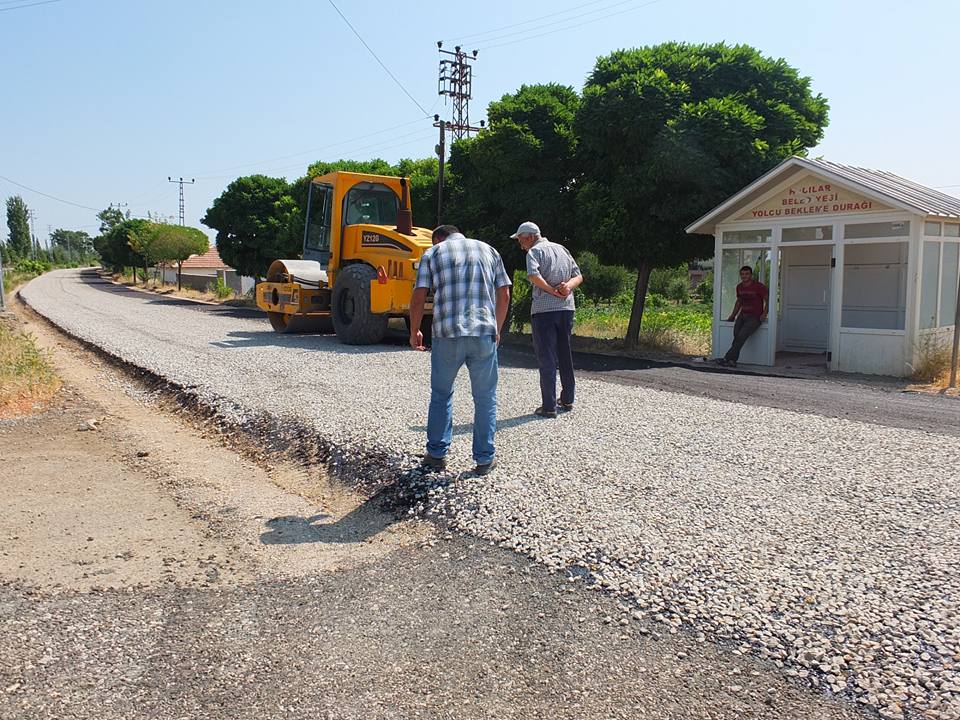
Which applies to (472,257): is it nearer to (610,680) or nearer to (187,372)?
(610,680)

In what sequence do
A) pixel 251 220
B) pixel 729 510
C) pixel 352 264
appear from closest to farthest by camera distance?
pixel 729 510, pixel 352 264, pixel 251 220

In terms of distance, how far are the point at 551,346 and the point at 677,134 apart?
30.1 feet

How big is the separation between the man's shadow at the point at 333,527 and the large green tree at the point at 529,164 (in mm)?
13093

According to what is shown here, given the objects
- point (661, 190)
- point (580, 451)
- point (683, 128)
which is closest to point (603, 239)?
point (661, 190)

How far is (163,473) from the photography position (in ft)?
23.4

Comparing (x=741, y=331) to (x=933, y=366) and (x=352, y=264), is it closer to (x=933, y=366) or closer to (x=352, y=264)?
(x=933, y=366)

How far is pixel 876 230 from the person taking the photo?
42.5ft

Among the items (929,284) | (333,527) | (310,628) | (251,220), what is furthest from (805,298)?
(251,220)

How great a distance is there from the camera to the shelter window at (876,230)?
12.6 metres

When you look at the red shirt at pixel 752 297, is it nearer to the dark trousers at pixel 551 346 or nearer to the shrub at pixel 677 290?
the dark trousers at pixel 551 346

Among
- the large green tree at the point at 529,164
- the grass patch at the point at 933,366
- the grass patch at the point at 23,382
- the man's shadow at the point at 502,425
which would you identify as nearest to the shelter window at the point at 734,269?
the grass patch at the point at 933,366

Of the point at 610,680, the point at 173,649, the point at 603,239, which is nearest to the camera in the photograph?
the point at 610,680

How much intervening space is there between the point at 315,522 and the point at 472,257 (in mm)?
2238

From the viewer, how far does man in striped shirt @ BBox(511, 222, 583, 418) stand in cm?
775
